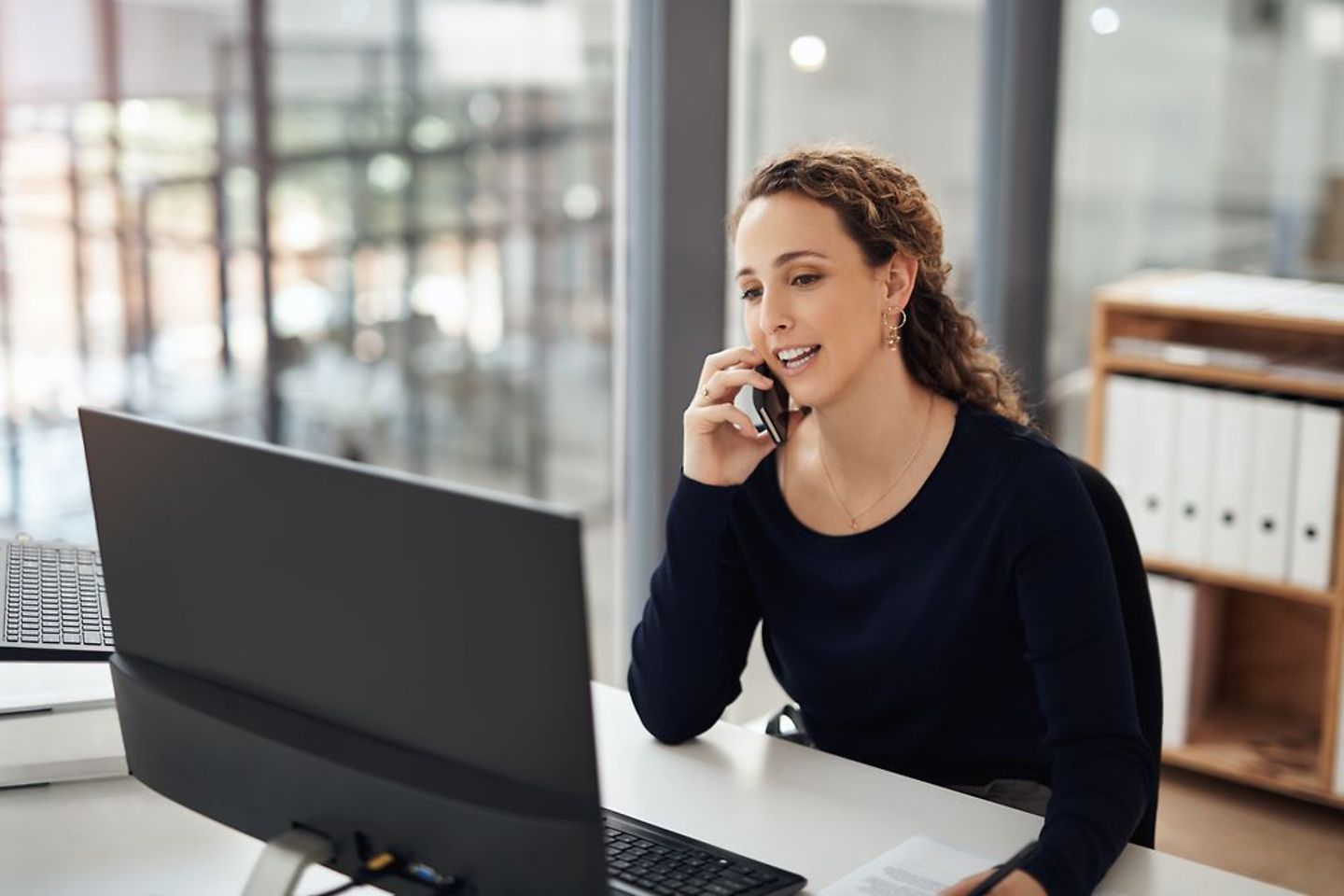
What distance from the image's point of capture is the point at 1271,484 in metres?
3.10

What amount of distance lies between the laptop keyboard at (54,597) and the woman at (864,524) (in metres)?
0.60

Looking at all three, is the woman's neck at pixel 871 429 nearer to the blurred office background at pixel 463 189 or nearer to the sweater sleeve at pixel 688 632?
the sweater sleeve at pixel 688 632

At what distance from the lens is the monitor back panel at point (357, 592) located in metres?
0.99

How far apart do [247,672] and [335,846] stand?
15 cm

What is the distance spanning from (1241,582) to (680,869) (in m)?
2.23

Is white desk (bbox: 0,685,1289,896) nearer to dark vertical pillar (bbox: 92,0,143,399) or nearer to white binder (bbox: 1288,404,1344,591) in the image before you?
dark vertical pillar (bbox: 92,0,143,399)

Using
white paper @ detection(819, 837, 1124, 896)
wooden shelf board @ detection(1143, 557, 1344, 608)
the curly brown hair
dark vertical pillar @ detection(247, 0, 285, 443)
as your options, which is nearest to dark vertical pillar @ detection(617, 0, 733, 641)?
dark vertical pillar @ detection(247, 0, 285, 443)

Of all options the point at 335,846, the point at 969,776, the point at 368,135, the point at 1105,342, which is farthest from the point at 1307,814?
the point at 335,846

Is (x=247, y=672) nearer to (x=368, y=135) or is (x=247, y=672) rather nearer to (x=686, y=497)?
(x=686, y=497)

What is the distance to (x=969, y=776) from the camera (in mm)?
1700

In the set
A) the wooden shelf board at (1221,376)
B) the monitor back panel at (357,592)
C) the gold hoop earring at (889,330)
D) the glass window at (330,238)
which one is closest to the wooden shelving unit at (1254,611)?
the wooden shelf board at (1221,376)

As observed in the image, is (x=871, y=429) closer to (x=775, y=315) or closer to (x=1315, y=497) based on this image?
(x=775, y=315)

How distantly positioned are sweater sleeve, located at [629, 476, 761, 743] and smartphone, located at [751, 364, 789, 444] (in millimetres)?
112

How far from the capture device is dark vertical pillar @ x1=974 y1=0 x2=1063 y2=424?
3.54m
